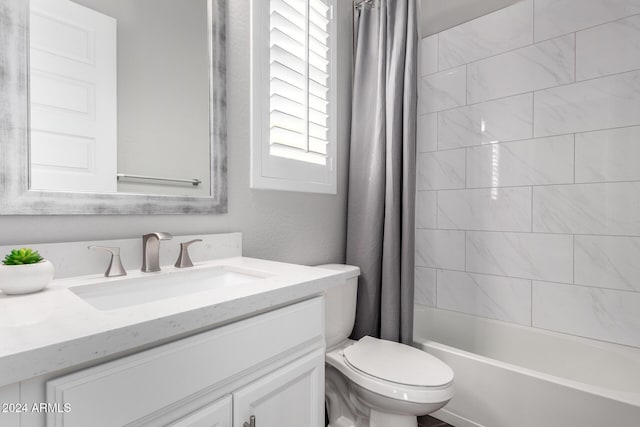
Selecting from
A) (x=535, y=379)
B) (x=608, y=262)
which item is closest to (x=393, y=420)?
(x=535, y=379)

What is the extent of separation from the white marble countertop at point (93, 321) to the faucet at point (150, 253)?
152 mm

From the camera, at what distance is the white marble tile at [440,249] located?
6.97ft

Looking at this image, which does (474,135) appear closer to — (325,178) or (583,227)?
(583,227)

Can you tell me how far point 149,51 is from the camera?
1.09 m

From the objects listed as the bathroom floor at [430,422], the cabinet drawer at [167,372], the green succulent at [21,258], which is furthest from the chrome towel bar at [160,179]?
the bathroom floor at [430,422]

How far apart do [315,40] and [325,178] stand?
71cm

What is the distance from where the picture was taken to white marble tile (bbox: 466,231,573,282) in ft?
5.75

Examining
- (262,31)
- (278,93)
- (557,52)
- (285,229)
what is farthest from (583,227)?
(262,31)

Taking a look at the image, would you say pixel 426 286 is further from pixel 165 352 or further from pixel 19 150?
pixel 19 150

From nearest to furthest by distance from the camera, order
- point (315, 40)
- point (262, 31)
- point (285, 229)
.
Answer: point (262, 31), point (285, 229), point (315, 40)

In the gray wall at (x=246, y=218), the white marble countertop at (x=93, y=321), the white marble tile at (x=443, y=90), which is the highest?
the white marble tile at (x=443, y=90)

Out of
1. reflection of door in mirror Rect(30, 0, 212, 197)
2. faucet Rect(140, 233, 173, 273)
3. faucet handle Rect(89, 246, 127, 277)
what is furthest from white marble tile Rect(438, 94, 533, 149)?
faucet handle Rect(89, 246, 127, 277)

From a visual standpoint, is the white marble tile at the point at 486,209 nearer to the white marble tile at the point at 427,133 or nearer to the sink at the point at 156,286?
the white marble tile at the point at 427,133

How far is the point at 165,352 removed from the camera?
0.58 metres
